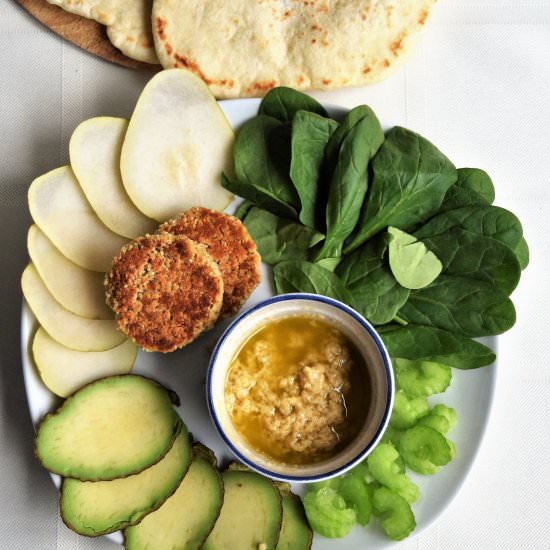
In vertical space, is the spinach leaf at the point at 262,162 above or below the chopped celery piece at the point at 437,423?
above

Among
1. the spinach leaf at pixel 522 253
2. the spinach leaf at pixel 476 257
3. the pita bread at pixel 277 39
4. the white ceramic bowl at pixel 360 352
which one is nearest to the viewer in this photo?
the white ceramic bowl at pixel 360 352

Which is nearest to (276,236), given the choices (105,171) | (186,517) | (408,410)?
(105,171)

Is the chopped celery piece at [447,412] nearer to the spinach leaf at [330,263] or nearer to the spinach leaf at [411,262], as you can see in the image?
the spinach leaf at [411,262]

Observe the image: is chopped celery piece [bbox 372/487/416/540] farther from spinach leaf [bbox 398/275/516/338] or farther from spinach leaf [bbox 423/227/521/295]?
spinach leaf [bbox 423/227/521/295]

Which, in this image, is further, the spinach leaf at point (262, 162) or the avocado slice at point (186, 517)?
the spinach leaf at point (262, 162)

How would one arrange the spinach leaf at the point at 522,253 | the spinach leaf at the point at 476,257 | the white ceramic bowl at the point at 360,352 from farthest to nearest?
the spinach leaf at the point at 522,253 → the spinach leaf at the point at 476,257 → the white ceramic bowl at the point at 360,352

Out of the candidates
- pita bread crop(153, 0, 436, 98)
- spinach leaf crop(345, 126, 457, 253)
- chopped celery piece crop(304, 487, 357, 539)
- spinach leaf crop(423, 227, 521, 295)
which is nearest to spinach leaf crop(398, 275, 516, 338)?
spinach leaf crop(423, 227, 521, 295)

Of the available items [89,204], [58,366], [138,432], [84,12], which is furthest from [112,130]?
[138,432]

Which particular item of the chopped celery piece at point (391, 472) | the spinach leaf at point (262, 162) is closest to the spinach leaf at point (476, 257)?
the spinach leaf at point (262, 162)
